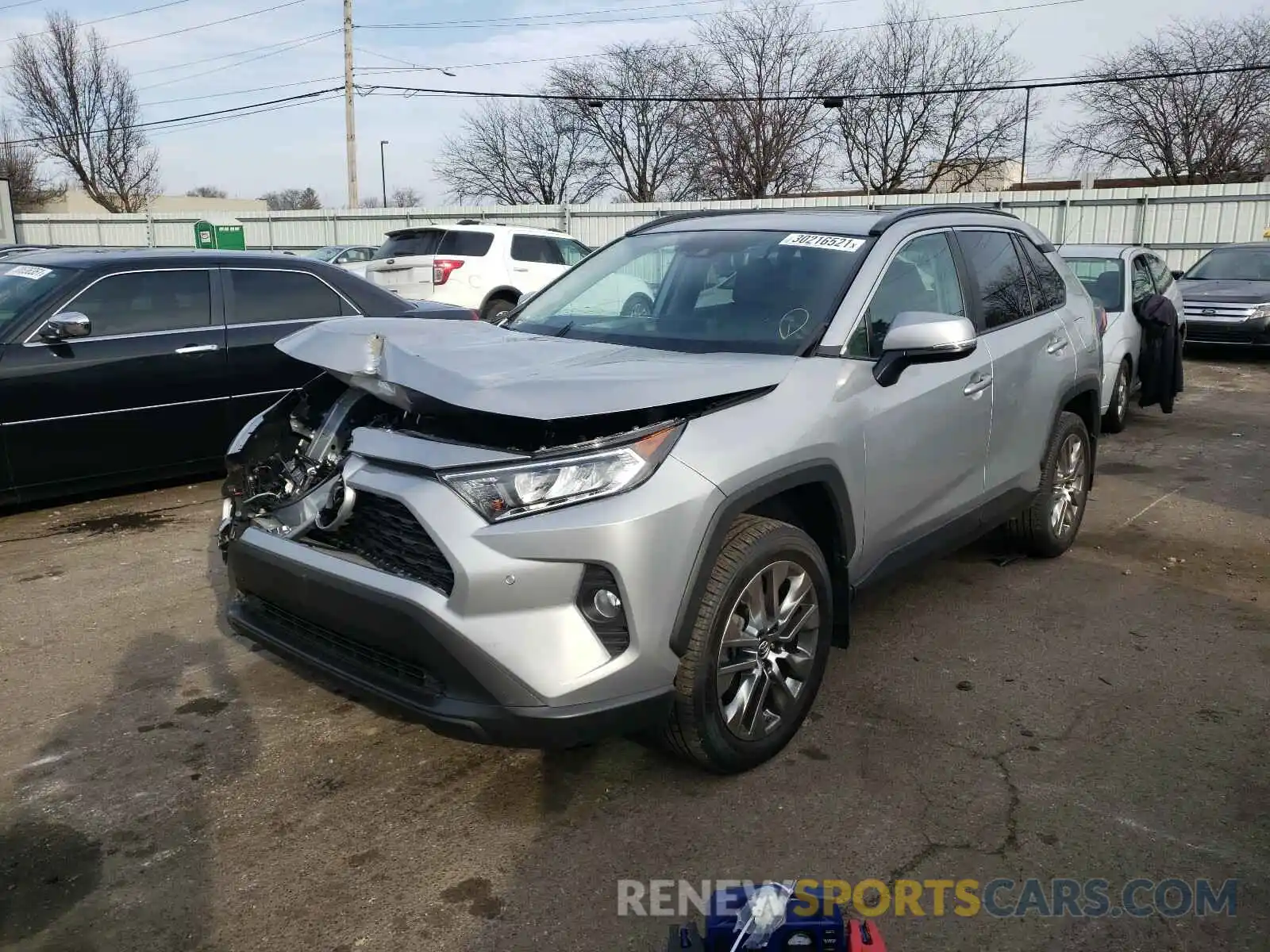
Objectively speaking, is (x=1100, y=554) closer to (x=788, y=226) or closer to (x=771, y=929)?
(x=788, y=226)

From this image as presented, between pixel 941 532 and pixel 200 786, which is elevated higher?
pixel 941 532

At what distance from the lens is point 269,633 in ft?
10.3

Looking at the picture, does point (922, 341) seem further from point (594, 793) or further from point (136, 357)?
point (136, 357)

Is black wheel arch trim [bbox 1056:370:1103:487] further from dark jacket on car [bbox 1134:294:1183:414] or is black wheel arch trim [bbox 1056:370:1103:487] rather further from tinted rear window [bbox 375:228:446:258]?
tinted rear window [bbox 375:228:446:258]

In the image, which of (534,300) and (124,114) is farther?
(124,114)

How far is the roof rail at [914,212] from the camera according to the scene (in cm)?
393

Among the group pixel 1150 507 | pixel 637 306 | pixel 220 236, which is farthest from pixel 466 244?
pixel 220 236

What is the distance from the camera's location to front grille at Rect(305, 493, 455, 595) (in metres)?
2.68

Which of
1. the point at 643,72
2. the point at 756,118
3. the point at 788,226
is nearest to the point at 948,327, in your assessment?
the point at 788,226

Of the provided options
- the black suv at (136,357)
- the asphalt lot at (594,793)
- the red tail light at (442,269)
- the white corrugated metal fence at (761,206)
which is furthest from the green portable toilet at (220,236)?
the asphalt lot at (594,793)

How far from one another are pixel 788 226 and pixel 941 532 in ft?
4.59

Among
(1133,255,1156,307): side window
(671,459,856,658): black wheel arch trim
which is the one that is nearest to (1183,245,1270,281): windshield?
(1133,255,1156,307): side window

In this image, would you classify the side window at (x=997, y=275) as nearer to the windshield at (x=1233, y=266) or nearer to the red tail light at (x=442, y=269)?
the red tail light at (x=442, y=269)

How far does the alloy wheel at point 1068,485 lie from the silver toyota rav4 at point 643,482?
3.14 ft
